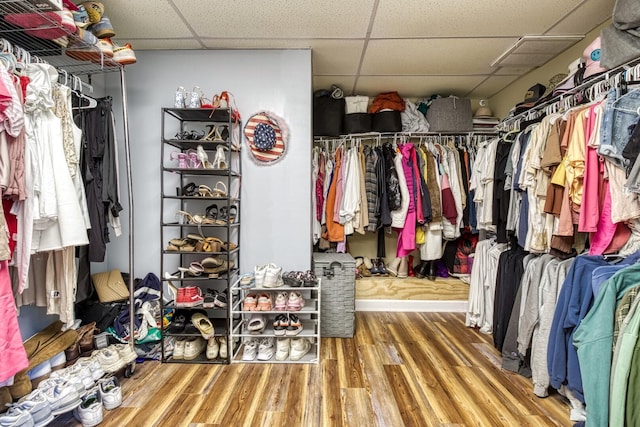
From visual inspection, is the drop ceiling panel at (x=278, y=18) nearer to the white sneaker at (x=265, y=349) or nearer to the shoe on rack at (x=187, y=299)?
the shoe on rack at (x=187, y=299)

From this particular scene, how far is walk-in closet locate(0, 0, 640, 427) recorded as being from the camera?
1494 mm

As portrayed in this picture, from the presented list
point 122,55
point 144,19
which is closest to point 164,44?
point 144,19

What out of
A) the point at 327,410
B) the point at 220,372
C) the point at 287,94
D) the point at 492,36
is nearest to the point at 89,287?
the point at 220,372

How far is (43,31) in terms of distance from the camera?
1.58 metres

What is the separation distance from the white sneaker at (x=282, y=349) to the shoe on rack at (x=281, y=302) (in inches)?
8.9

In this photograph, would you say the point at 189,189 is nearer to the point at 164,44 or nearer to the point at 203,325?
the point at 203,325

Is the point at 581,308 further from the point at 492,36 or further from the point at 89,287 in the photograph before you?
the point at 89,287

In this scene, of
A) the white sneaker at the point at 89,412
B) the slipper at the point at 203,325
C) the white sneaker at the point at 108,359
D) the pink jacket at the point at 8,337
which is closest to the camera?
the pink jacket at the point at 8,337

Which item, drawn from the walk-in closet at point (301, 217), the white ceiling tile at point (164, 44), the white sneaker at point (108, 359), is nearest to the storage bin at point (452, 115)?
the walk-in closet at point (301, 217)

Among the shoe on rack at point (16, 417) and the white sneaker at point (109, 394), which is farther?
the white sneaker at point (109, 394)

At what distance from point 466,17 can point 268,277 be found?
7.07 feet

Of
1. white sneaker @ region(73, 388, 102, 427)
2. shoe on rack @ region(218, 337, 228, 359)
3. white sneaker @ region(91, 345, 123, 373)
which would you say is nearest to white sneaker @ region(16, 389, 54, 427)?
white sneaker @ region(73, 388, 102, 427)

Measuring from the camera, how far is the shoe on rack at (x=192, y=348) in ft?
7.37

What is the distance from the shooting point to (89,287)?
2.14m
